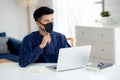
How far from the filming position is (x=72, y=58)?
7.11 feet

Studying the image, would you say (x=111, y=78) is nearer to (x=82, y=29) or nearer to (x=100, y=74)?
(x=100, y=74)

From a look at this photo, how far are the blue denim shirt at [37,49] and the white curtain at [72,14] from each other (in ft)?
7.05

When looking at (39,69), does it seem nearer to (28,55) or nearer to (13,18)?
(28,55)

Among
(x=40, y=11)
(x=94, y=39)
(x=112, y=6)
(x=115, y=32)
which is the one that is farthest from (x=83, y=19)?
(x=40, y=11)

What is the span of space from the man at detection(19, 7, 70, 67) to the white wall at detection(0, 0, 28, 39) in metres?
3.28

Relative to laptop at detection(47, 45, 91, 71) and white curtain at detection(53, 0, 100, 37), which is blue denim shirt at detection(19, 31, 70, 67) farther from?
white curtain at detection(53, 0, 100, 37)

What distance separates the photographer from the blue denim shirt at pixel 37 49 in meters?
2.35

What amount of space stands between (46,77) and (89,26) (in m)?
2.01

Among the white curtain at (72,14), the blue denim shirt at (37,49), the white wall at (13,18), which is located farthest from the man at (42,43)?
the white wall at (13,18)

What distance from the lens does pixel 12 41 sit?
522 centimetres

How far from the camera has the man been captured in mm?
2363

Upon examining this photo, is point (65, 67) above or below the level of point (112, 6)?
below

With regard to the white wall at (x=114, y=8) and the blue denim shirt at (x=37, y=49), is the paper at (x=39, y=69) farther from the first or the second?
the white wall at (x=114, y=8)

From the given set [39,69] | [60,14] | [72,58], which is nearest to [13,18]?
[60,14]
